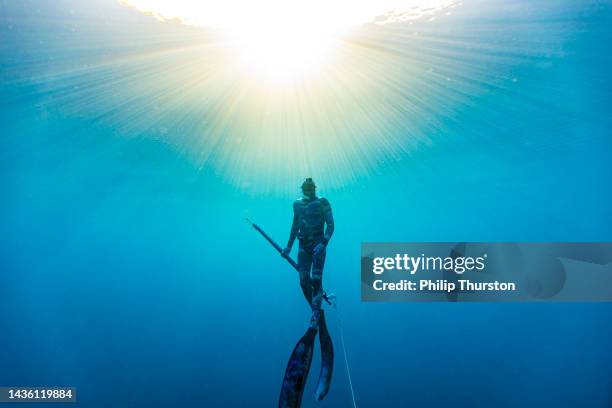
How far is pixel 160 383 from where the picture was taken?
2.65 meters

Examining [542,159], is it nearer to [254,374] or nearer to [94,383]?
[254,374]

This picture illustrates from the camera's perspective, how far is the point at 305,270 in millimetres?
2572

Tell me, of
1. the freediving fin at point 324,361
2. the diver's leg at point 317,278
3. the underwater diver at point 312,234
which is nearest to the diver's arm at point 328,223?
the underwater diver at point 312,234

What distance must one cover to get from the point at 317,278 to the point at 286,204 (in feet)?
1.89

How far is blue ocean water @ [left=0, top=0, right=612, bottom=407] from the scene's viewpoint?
2.53 meters

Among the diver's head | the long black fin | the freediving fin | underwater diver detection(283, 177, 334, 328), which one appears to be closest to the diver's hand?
underwater diver detection(283, 177, 334, 328)

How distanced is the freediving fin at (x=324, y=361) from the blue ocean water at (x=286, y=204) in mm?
69

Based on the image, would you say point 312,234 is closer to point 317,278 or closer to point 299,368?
point 317,278

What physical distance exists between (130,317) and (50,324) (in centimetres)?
59

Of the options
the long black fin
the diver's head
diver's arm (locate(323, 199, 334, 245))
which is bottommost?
the long black fin

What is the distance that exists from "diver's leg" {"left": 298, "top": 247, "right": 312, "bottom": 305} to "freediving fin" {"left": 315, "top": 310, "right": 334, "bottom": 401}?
0.20 meters

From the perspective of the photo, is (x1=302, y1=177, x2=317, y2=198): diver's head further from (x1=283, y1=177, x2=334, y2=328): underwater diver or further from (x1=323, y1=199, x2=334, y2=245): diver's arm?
(x1=323, y1=199, x2=334, y2=245): diver's arm

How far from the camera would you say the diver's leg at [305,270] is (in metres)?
2.56

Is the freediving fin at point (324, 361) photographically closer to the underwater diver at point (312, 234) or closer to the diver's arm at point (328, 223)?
the underwater diver at point (312, 234)
